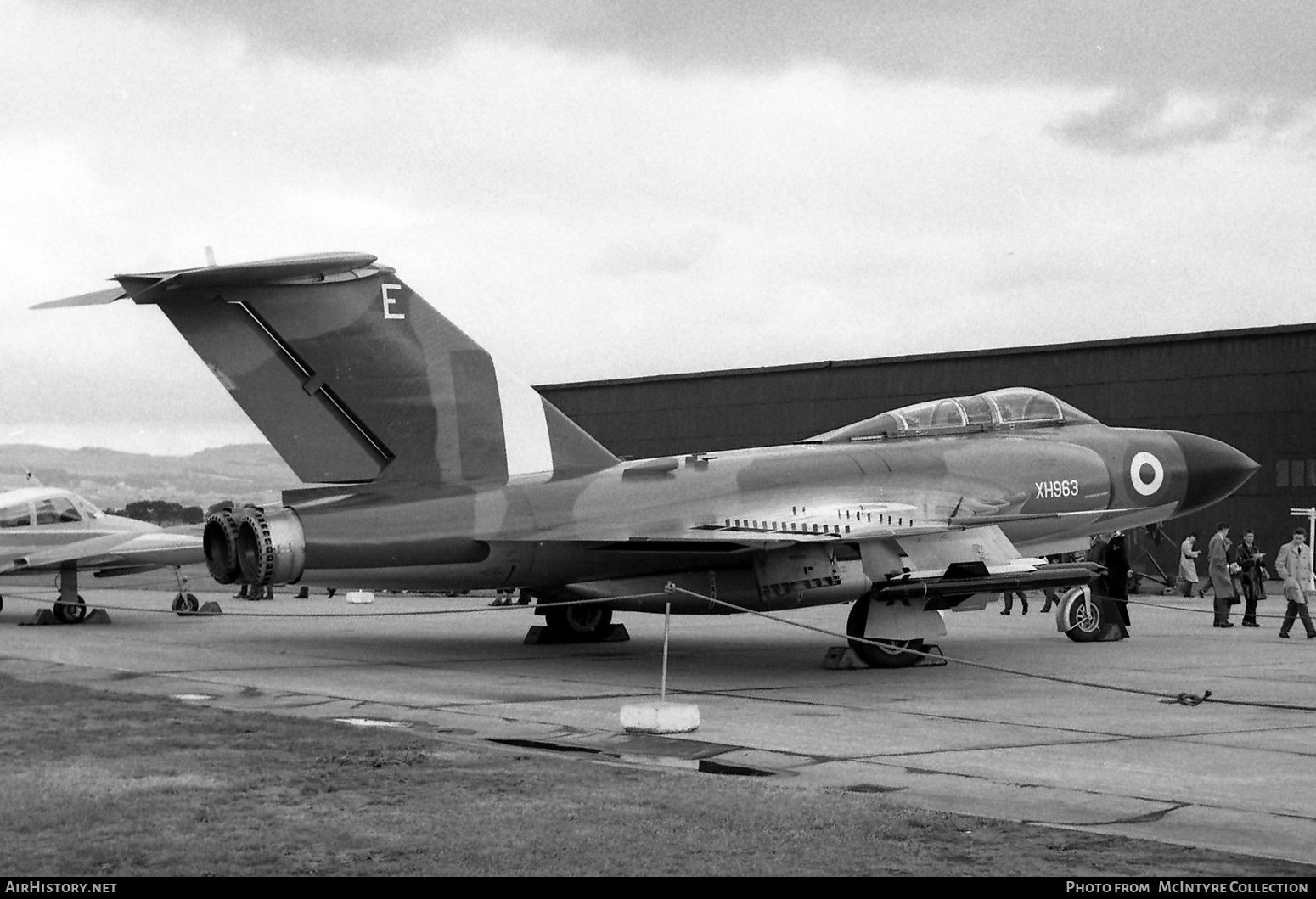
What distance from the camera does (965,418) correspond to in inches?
725

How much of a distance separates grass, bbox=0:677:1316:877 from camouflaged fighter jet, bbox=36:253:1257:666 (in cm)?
512

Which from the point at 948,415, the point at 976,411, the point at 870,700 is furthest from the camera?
the point at 976,411

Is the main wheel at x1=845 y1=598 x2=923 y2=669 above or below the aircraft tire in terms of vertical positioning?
above

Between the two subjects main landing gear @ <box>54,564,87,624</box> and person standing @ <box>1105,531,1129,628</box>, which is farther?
main landing gear @ <box>54,564,87,624</box>

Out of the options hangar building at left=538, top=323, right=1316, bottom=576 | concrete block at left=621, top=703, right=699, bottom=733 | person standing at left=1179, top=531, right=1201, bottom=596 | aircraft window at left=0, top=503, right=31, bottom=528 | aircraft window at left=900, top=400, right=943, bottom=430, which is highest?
hangar building at left=538, top=323, right=1316, bottom=576

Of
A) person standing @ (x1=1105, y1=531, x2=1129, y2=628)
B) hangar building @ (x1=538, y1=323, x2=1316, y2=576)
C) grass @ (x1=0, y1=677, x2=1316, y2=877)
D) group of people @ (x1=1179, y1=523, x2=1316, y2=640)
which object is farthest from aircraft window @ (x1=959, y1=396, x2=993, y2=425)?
hangar building @ (x1=538, y1=323, x2=1316, y2=576)

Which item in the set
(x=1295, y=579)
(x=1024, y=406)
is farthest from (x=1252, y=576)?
(x=1024, y=406)

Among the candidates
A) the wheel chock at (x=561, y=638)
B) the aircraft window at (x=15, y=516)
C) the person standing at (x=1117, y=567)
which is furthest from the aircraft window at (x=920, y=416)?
the aircraft window at (x=15, y=516)

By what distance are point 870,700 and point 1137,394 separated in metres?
25.7

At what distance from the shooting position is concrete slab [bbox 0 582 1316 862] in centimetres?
834

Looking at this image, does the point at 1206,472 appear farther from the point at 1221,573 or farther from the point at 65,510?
the point at 65,510

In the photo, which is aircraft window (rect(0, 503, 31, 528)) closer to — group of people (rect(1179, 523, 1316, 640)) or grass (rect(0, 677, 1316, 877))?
grass (rect(0, 677, 1316, 877))

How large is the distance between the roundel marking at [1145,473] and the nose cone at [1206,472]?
1.94 feet

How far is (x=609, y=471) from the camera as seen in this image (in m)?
16.1
